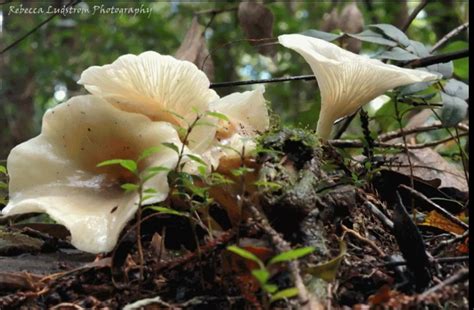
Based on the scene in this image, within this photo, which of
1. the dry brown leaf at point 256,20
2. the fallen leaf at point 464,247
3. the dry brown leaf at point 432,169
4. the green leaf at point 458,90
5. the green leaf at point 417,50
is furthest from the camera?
the dry brown leaf at point 256,20

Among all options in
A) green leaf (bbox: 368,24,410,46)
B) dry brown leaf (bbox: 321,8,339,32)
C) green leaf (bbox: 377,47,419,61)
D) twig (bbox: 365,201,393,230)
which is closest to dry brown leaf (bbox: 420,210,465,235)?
twig (bbox: 365,201,393,230)

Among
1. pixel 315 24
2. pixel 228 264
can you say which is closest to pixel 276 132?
pixel 228 264

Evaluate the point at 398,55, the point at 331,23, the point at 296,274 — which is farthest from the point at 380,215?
the point at 331,23

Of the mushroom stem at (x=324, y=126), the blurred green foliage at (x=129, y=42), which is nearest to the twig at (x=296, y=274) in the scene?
the mushroom stem at (x=324, y=126)

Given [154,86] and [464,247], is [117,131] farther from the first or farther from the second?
[464,247]

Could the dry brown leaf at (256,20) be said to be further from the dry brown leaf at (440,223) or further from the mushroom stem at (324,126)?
the dry brown leaf at (440,223)

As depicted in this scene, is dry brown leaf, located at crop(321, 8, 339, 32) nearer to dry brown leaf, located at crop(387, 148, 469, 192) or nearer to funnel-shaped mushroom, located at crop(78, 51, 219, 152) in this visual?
dry brown leaf, located at crop(387, 148, 469, 192)
